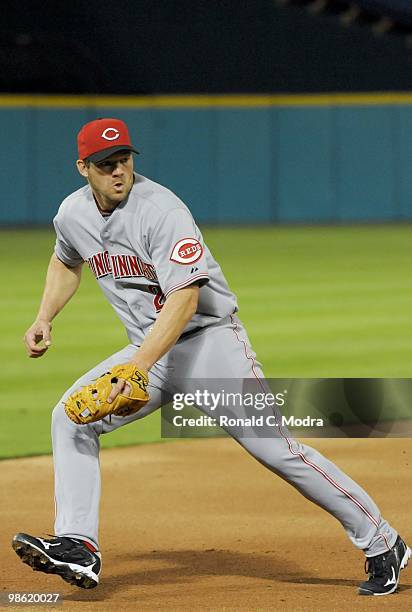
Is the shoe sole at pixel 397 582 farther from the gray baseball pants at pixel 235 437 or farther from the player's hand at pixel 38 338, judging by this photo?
the player's hand at pixel 38 338

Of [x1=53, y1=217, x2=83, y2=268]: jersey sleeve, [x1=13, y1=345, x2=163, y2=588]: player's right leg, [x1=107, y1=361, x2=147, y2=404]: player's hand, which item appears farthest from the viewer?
[x1=53, y1=217, x2=83, y2=268]: jersey sleeve

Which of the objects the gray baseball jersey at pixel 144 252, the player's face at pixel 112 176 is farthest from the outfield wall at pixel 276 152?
the player's face at pixel 112 176

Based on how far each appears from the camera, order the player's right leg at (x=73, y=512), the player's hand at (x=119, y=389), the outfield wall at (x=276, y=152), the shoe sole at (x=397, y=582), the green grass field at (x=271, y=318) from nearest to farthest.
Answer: the player's hand at (x=119, y=389) → the player's right leg at (x=73, y=512) → the shoe sole at (x=397, y=582) → the green grass field at (x=271, y=318) → the outfield wall at (x=276, y=152)

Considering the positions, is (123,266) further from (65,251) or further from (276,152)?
(276,152)

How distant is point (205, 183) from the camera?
26.1m

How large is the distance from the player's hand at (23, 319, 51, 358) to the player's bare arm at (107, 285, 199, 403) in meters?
0.62

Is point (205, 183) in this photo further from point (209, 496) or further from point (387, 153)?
point (209, 496)

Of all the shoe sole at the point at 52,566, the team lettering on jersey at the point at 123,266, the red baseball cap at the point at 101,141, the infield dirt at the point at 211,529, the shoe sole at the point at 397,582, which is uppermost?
the red baseball cap at the point at 101,141

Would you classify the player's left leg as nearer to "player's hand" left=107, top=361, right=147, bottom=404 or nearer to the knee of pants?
the knee of pants

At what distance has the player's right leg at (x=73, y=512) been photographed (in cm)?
390

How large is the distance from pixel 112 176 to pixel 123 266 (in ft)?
1.03

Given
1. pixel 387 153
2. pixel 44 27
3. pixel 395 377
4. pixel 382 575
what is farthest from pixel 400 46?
pixel 382 575

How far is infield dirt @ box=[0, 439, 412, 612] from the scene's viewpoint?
4066 millimetres

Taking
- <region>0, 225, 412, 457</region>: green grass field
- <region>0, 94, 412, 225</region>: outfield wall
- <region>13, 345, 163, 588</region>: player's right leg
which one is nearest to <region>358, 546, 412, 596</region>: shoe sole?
<region>13, 345, 163, 588</region>: player's right leg
